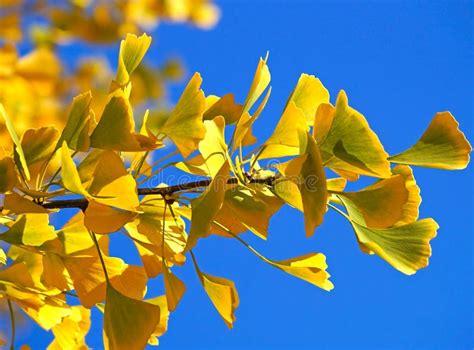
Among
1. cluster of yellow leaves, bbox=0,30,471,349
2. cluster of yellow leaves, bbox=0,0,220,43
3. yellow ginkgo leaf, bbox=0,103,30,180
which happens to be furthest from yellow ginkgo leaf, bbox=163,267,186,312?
cluster of yellow leaves, bbox=0,0,220,43

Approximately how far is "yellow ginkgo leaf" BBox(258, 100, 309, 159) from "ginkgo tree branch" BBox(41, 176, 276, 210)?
24 mm

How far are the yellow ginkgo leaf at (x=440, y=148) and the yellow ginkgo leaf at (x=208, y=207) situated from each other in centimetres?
12

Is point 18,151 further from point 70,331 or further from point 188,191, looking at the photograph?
point 70,331

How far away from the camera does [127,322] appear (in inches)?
→ 15.3

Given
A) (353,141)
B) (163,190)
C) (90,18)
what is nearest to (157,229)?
(163,190)

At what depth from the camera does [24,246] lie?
16.3 inches

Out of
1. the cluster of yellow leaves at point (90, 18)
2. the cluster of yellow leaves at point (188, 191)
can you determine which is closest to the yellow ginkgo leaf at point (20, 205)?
the cluster of yellow leaves at point (188, 191)

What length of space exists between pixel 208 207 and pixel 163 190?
0.08 m

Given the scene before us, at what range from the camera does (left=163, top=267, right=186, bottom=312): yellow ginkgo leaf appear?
14.8 inches

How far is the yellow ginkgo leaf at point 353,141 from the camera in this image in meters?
0.33

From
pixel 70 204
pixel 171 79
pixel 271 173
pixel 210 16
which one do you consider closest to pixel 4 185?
pixel 70 204

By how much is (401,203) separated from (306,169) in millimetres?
73

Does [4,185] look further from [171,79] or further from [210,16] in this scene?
[210,16]

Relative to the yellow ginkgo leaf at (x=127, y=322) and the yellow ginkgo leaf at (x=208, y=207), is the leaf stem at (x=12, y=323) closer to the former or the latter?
the yellow ginkgo leaf at (x=127, y=322)
